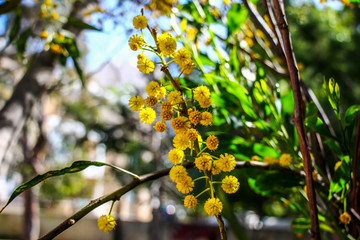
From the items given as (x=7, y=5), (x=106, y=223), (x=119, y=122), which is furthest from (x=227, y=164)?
(x=119, y=122)

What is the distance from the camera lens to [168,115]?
327 mm

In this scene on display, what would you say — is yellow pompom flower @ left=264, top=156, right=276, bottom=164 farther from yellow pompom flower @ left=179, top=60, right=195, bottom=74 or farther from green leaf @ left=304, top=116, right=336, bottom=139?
yellow pompom flower @ left=179, top=60, right=195, bottom=74

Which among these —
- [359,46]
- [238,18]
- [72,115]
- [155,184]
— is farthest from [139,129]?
[238,18]

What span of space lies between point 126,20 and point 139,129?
3.78 m

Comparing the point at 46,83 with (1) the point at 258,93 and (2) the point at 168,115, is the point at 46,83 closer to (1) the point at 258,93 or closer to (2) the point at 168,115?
(1) the point at 258,93

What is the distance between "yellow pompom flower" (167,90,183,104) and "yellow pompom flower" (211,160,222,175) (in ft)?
0.22

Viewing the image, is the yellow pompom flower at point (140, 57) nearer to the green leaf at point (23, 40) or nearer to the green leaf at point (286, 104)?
the green leaf at point (286, 104)

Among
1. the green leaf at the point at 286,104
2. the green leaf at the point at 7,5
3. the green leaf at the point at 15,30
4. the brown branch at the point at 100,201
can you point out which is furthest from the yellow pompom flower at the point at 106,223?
the green leaf at the point at 15,30

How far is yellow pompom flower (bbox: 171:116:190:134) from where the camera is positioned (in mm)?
315

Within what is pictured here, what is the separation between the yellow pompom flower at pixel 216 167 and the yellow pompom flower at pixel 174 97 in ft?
0.22

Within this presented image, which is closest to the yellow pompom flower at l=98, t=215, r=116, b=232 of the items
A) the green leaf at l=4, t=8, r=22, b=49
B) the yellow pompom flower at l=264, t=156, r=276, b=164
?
the yellow pompom flower at l=264, t=156, r=276, b=164

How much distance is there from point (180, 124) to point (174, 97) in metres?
0.03

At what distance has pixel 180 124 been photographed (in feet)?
1.03

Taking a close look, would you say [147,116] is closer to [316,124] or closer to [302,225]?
[316,124]
